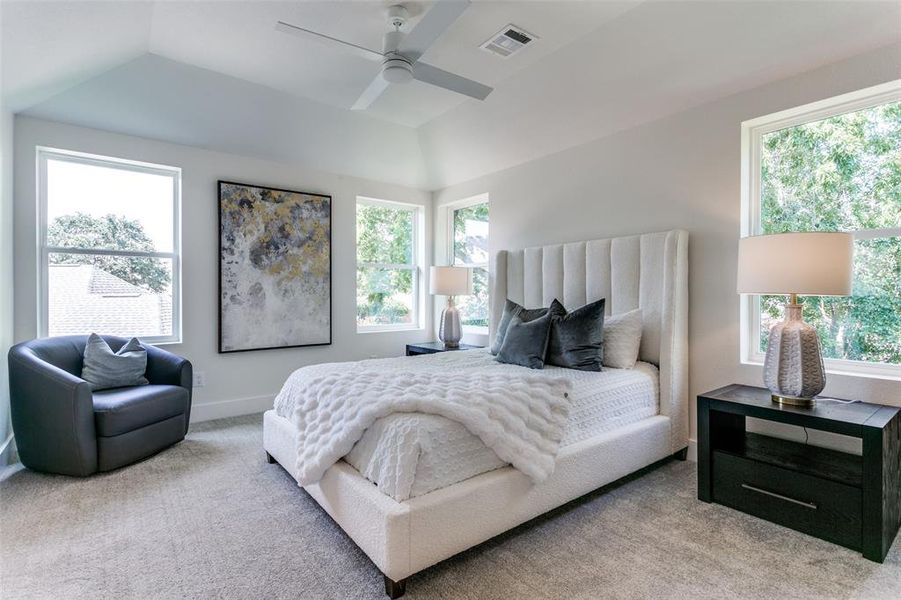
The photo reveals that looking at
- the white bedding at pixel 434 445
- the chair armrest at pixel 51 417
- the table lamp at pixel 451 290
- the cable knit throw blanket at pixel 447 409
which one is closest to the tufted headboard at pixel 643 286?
the white bedding at pixel 434 445

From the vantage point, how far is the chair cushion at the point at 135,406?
8.52 ft

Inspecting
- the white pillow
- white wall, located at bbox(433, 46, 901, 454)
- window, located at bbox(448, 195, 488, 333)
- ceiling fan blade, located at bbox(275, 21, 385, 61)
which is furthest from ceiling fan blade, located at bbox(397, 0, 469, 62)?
window, located at bbox(448, 195, 488, 333)

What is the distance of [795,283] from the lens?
204 centimetres

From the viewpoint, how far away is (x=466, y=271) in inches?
175

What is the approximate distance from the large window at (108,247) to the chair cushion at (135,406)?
32.2 inches

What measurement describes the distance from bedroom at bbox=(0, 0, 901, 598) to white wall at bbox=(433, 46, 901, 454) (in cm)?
2

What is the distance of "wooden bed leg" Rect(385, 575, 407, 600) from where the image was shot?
155 centimetres

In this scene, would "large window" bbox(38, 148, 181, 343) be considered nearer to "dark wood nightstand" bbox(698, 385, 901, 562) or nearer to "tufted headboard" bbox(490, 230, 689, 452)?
"tufted headboard" bbox(490, 230, 689, 452)

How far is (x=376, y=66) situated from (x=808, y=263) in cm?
300

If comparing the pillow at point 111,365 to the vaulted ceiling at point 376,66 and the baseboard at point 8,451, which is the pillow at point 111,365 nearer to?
the baseboard at point 8,451

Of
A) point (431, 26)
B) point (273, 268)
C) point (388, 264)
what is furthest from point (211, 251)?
point (431, 26)

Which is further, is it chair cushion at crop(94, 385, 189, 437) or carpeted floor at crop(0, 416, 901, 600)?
chair cushion at crop(94, 385, 189, 437)

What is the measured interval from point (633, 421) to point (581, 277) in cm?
126

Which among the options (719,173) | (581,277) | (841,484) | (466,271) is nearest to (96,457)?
(466,271)
